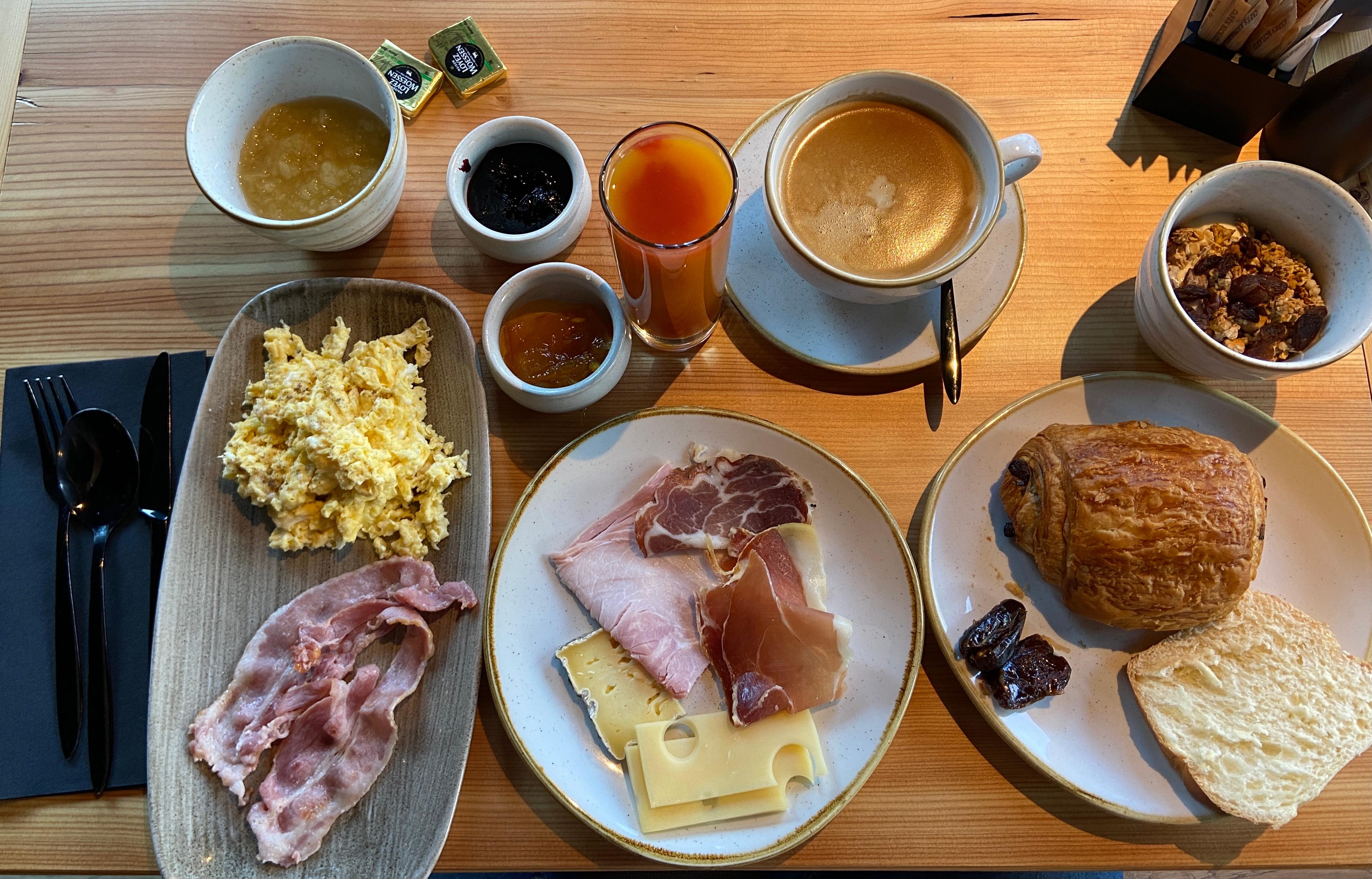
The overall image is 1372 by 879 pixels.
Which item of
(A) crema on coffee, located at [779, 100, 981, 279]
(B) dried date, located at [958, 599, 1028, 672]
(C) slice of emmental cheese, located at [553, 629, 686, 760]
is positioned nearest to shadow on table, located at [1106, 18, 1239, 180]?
(A) crema on coffee, located at [779, 100, 981, 279]

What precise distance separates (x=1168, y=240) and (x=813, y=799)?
1228 mm

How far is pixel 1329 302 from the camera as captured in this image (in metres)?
1.41


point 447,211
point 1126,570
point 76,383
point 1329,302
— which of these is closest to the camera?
point 1126,570

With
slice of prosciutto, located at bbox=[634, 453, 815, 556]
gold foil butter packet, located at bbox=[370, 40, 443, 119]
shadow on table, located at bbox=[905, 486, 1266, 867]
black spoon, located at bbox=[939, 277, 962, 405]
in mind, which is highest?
gold foil butter packet, located at bbox=[370, 40, 443, 119]

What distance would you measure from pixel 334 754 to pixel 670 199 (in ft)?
3.77

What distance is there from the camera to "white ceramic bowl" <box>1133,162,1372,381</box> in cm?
134

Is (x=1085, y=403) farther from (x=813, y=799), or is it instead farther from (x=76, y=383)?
(x=76, y=383)

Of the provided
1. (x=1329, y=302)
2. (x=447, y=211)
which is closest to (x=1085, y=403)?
(x=1329, y=302)

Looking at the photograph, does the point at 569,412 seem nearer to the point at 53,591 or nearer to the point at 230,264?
the point at 230,264

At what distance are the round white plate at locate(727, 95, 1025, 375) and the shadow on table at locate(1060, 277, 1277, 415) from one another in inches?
8.0

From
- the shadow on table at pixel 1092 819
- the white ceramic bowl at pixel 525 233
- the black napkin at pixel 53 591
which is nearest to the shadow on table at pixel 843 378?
the shadow on table at pixel 1092 819

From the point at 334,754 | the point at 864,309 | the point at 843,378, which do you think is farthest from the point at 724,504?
the point at 334,754

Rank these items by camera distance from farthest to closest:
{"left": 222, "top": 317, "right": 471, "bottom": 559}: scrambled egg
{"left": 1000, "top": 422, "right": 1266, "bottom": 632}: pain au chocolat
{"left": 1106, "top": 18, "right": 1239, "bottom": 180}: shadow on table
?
1. {"left": 1106, "top": 18, "right": 1239, "bottom": 180}: shadow on table
2. {"left": 222, "top": 317, "right": 471, "bottom": 559}: scrambled egg
3. {"left": 1000, "top": 422, "right": 1266, "bottom": 632}: pain au chocolat

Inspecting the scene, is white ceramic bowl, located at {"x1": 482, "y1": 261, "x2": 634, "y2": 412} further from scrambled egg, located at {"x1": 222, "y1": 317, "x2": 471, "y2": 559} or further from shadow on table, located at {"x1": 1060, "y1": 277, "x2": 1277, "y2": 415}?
shadow on table, located at {"x1": 1060, "y1": 277, "x2": 1277, "y2": 415}
